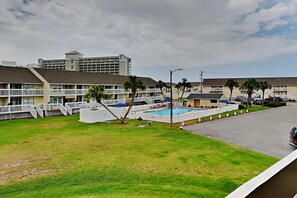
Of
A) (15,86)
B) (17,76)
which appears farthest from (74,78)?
(15,86)

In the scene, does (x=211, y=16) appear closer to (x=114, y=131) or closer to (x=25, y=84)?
(x=114, y=131)

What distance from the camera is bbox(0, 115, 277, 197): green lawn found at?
27.9 ft

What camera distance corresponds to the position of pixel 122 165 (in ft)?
38.1

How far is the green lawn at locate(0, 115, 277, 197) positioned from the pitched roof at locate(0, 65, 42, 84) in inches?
570

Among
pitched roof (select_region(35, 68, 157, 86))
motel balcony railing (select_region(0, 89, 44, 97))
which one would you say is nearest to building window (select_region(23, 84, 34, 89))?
motel balcony railing (select_region(0, 89, 44, 97))

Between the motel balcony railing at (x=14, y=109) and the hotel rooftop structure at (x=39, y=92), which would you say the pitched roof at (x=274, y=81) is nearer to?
the hotel rooftop structure at (x=39, y=92)

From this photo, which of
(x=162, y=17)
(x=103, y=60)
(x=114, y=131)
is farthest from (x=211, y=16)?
(x=103, y=60)

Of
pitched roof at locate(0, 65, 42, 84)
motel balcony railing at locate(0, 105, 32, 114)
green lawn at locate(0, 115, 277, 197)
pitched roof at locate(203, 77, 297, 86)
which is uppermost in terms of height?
pitched roof at locate(203, 77, 297, 86)

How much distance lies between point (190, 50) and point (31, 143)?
1325 inches

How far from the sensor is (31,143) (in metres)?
16.9

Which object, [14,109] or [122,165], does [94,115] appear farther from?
[122,165]

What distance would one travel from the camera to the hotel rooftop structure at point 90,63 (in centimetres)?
8181

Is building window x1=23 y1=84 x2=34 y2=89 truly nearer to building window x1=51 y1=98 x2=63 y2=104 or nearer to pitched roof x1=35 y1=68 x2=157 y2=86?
pitched roof x1=35 y1=68 x2=157 y2=86

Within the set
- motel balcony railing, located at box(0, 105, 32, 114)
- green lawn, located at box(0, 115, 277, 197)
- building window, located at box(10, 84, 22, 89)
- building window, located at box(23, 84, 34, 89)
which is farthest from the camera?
building window, located at box(23, 84, 34, 89)
